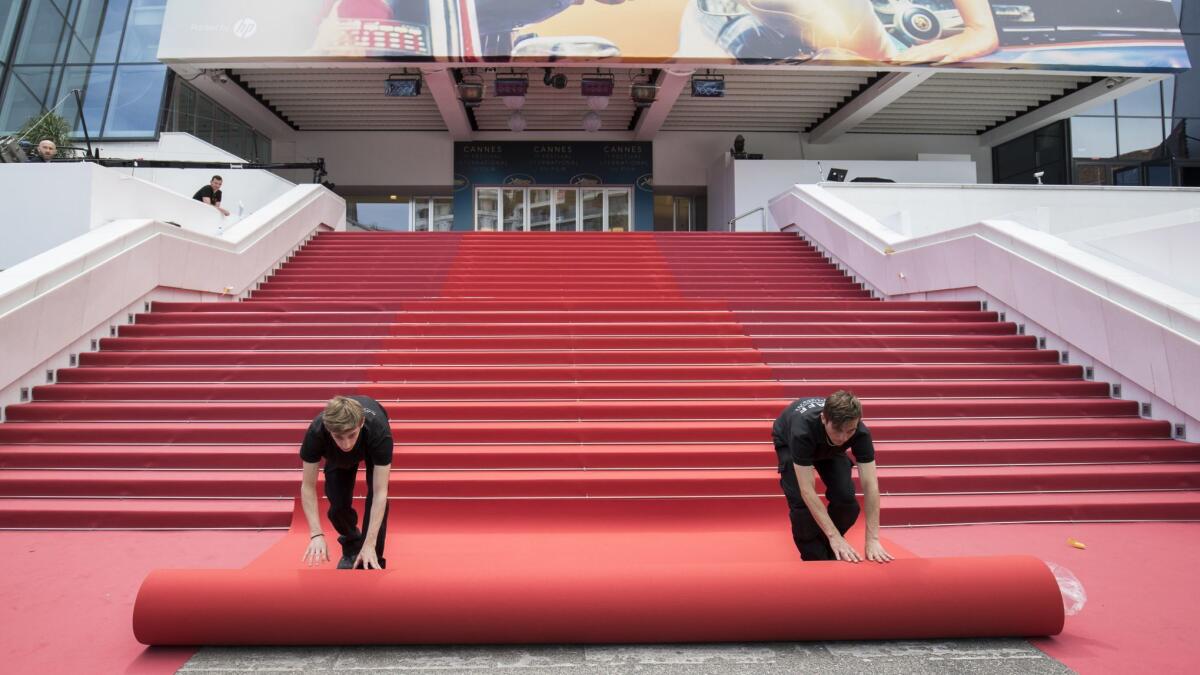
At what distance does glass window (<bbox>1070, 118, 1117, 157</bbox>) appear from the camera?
1923 centimetres

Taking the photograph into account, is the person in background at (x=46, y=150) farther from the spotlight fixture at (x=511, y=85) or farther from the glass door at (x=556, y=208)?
the glass door at (x=556, y=208)

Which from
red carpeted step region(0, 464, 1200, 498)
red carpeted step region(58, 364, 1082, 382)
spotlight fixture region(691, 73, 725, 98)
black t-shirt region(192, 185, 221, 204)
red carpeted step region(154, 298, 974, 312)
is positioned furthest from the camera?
spotlight fixture region(691, 73, 725, 98)

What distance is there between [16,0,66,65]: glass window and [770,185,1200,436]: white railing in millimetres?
15719

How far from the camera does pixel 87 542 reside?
4293mm

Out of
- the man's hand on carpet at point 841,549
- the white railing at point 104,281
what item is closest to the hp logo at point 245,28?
the white railing at point 104,281

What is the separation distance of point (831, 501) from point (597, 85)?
1339 cm

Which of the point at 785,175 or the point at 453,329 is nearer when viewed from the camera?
the point at 453,329

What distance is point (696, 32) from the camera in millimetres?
14250

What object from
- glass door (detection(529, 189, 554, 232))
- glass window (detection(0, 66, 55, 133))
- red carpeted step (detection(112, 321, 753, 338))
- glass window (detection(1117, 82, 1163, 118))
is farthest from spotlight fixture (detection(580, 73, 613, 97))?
glass window (detection(1117, 82, 1163, 118))

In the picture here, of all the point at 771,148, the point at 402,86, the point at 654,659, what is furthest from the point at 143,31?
the point at 654,659

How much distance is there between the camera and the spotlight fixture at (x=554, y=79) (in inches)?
614

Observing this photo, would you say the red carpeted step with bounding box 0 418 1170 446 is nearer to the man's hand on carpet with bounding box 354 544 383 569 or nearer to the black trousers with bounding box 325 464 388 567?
the black trousers with bounding box 325 464 388 567

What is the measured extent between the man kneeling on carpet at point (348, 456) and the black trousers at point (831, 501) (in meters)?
1.88

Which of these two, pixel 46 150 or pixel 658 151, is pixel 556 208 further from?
pixel 46 150
